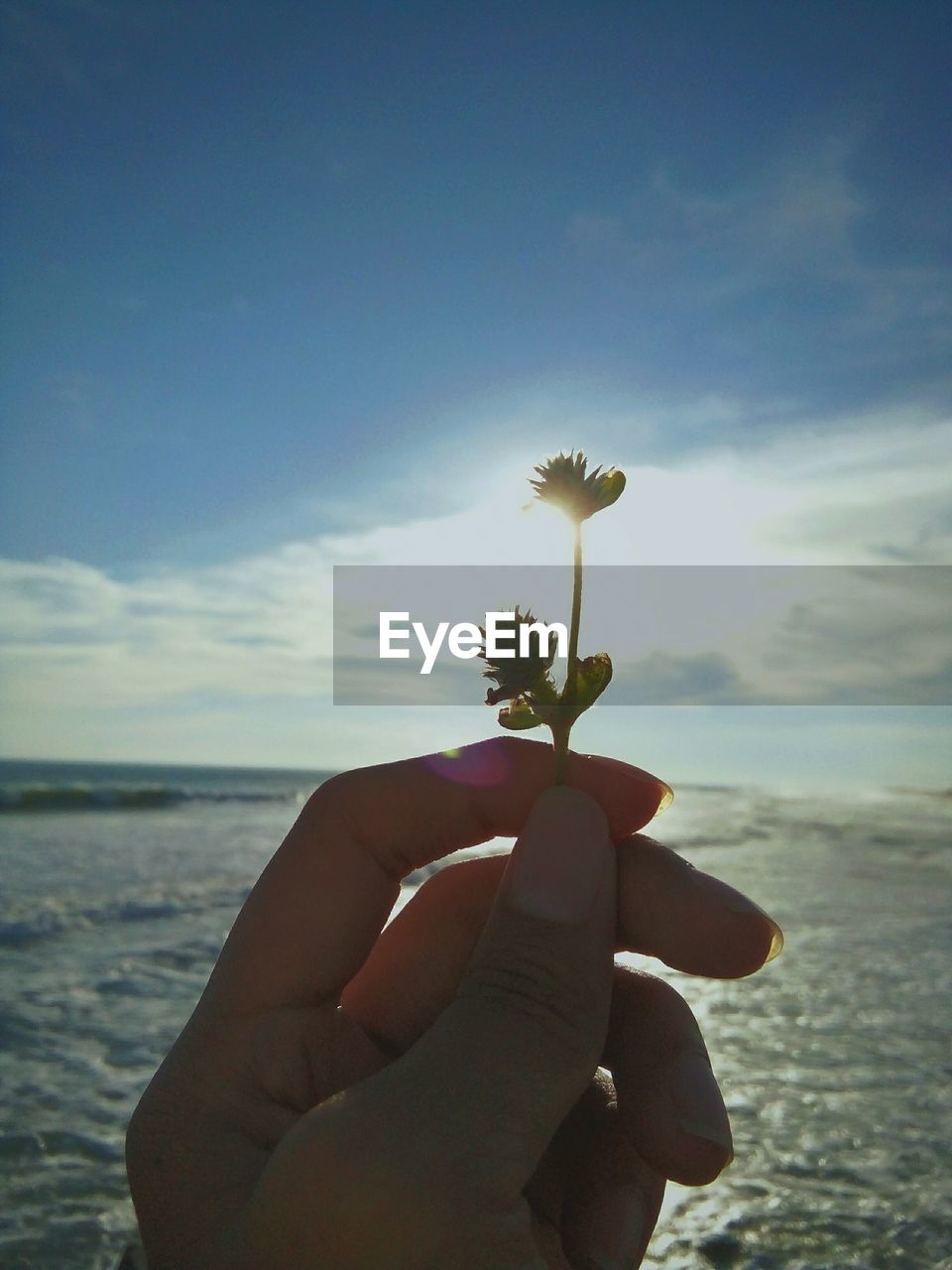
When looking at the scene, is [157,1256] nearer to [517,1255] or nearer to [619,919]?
[517,1255]

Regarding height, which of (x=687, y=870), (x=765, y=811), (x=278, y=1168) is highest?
(x=687, y=870)

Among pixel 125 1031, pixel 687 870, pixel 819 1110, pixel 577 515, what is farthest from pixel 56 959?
pixel 577 515

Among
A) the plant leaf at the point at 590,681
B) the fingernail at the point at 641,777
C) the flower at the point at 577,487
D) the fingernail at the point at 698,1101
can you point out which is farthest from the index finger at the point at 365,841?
the flower at the point at 577,487

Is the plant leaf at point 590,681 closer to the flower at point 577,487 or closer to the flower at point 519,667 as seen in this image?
the flower at point 519,667

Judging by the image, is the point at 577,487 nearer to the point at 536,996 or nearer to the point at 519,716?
the point at 519,716

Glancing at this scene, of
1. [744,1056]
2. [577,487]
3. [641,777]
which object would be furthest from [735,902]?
[744,1056]
